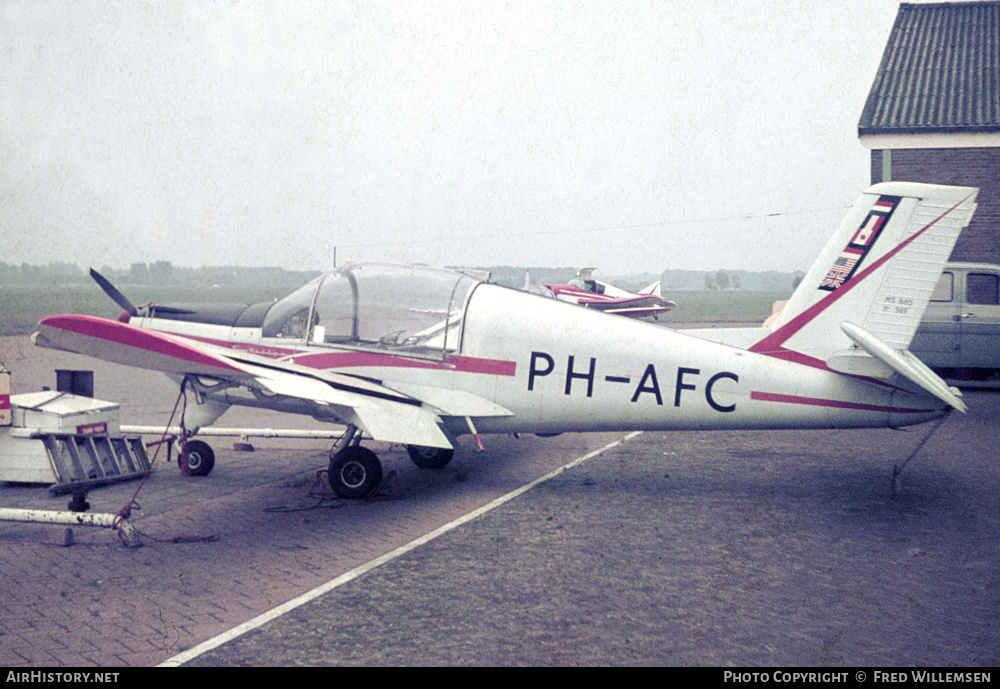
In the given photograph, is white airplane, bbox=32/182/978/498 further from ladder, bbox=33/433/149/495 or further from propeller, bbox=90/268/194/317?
propeller, bbox=90/268/194/317

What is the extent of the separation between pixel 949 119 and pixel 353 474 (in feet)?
68.4

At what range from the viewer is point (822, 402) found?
6.96m

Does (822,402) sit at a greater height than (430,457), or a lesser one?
greater

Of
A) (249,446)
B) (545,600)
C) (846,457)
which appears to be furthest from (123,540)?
(846,457)

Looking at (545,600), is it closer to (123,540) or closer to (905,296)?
(123,540)

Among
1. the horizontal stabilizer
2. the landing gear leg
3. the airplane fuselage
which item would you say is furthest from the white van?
the landing gear leg

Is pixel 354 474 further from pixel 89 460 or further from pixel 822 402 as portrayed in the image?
pixel 822 402

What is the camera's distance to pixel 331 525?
255 inches

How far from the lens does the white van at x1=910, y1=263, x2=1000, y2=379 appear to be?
14.3 m

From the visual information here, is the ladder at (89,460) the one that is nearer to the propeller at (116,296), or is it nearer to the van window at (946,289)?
the propeller at (116,296)

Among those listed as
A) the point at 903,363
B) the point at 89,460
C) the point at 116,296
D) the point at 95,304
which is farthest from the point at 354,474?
the point at 95,304

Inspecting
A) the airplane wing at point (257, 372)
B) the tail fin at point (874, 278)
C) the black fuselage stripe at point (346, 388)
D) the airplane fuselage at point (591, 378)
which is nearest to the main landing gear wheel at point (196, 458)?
the airplane fuselage at point (591, 378)

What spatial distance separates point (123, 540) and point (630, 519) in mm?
3859

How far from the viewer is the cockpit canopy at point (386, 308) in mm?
7781
